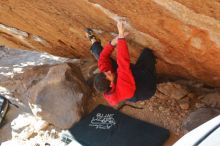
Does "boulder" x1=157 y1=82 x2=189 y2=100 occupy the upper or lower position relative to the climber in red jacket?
lower

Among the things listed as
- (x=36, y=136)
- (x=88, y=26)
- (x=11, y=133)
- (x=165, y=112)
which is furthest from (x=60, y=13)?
(x=11, y=133)

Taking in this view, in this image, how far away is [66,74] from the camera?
5.98 metres

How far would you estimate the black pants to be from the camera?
174 inches

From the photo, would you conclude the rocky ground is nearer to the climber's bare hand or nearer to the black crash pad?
the black crash pad

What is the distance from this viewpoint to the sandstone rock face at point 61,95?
19.5 feet

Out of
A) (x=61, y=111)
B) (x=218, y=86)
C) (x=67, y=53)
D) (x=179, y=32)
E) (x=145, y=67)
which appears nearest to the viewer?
(x=179, y=32)

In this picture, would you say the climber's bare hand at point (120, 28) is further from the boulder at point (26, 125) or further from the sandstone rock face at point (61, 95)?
the boulder at point (26, 125)

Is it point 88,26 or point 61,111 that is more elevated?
point 88,26

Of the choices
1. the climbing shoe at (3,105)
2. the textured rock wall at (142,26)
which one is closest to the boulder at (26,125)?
the climbing shoe at (3,105)

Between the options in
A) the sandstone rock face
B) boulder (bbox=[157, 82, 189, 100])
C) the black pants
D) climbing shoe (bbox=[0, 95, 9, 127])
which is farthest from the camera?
climbing shoe (bbox=[0, 95, 9, 127])

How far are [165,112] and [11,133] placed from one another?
9.50 feet

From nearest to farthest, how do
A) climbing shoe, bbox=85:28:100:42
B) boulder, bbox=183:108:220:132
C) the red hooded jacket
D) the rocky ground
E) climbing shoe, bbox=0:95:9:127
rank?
the red hooded jacket, boulder, bbox=183:108:220:132, climbing shoe, bbox=85:28:100:42, the rocky ground, climbing shoe, bbox=0:95:9:127

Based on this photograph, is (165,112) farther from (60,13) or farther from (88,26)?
(60,13)

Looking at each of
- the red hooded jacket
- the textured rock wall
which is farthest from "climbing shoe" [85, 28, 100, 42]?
the red hooded jacket
